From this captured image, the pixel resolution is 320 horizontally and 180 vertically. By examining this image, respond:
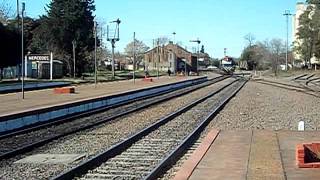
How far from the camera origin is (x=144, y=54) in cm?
17688

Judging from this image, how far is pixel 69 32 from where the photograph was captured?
3765 inches

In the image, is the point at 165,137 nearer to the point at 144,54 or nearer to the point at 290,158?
the point at 290,158

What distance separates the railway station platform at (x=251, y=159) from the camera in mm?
10031

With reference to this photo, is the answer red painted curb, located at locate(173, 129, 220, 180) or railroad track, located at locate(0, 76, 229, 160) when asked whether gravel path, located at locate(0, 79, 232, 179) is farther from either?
red painted curb, located at locate(173, 129, 220, 180)

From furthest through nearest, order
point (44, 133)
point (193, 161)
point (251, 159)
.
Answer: point (44, 133), point (251, 159), point (193, 161)

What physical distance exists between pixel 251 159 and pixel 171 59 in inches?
5970

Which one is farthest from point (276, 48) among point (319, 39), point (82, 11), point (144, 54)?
point (82, 11)

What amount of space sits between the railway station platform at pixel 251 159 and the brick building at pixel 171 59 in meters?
138

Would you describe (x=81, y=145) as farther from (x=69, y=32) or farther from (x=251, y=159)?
(x=69, y=32)

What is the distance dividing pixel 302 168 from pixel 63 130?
10.4 m

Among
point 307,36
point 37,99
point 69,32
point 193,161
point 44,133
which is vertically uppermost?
point 307,36

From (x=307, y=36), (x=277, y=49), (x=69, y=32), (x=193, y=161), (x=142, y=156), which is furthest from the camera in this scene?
(x=277, y=49)

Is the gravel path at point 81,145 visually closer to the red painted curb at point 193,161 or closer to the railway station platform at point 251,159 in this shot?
the red painted curb at point 193,161

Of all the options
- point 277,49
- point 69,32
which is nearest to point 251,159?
point 69,32
